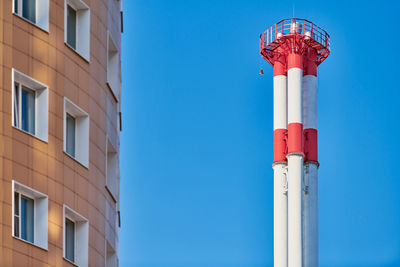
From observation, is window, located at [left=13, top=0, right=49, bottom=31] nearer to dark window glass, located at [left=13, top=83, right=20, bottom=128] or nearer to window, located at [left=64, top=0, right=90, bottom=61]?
window, located at [left=64, top=0, right=90, bottom=61]

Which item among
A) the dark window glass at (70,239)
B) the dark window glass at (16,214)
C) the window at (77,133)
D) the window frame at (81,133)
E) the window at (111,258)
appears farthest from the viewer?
the window at (111,258)

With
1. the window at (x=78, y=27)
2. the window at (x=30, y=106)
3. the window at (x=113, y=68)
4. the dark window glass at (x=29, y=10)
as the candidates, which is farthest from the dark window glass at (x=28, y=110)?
the window at (x=113, y=68)

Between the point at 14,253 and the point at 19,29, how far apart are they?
26.1 ft

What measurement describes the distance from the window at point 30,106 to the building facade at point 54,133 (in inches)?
1.4

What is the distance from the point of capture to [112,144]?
50531 millimetres

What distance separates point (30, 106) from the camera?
4191 centimetres

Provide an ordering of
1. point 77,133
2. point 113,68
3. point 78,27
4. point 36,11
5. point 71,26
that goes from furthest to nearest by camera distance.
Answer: point 113,68 < point 78,27 < point 71,26 < point 77,133 < point 36,11

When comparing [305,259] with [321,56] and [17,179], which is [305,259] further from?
[17,179]

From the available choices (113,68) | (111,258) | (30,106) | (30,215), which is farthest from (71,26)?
(111,258)

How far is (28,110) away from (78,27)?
19.6 ft

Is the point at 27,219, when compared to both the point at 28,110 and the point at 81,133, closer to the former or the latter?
the point at 28,110

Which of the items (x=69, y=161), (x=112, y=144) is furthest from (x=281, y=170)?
(x=69, y=161)

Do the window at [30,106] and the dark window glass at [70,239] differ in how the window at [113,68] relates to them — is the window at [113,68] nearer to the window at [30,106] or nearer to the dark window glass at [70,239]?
the dark window glass at [70,239]

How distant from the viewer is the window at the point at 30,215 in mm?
40031
